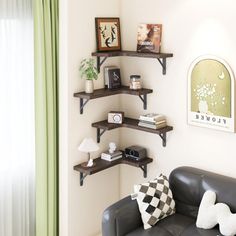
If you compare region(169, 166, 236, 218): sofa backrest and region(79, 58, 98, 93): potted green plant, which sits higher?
region(79, 58, 98, 93): potted green plant

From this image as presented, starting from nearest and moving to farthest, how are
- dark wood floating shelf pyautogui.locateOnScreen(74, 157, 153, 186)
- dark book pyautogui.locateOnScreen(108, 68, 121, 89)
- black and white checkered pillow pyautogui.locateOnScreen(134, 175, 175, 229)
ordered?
1. black and white checkered pillow pyautogui.locateOnScreen(134, 175, 175, 229)
2. dark wood floating shelf pyautogui.locateOnScreen(74, 157, 153, 186)
3. dark book pyautogui.locateOnScreen(108, 68, 121, 89)

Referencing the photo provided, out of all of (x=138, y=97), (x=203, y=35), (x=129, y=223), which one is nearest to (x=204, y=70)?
(x=203, y=35)

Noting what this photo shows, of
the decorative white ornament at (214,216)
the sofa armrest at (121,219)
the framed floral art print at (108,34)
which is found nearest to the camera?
the decorative white ornament at (214,216)

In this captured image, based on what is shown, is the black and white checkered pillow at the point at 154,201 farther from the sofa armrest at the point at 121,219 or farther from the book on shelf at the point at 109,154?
the book on shelf at the point at 109,154

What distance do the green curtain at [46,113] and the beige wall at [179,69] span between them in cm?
79

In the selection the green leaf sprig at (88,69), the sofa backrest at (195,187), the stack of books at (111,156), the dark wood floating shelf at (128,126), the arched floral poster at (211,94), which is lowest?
the sofa backrest at (195,187)

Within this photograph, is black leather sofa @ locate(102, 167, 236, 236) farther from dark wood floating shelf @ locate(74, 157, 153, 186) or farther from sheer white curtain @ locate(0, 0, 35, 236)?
sheer white curtain @ locate(0, 0, 35, 236)

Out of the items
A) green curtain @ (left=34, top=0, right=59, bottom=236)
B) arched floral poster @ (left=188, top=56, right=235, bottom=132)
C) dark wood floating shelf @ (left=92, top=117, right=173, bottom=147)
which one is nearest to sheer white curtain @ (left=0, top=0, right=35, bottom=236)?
green curtain @ (left=34, top=0, right=59, bottom=236)

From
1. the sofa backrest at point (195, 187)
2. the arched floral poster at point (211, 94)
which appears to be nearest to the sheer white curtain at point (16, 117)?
the sofa backrest at point (195, 187)

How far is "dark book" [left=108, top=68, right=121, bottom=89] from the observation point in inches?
160

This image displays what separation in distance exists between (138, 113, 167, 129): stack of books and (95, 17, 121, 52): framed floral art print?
715 mm

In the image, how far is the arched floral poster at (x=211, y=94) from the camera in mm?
3480

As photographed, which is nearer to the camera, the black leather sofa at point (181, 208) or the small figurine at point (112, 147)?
the black leather sofa at point (181, 208)

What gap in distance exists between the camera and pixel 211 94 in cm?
359
